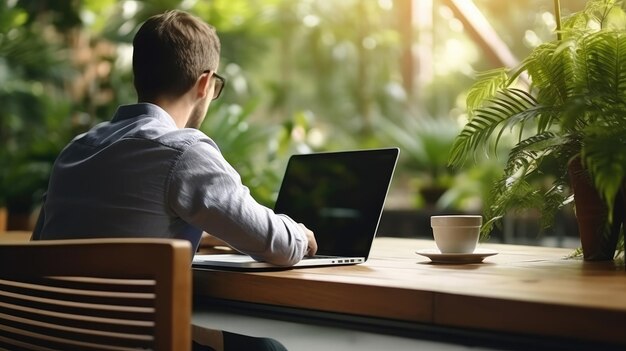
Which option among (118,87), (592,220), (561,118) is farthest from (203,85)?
(118,87)

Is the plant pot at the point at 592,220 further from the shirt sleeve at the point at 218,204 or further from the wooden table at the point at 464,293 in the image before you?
the shirt sleeve at the point at 218,204

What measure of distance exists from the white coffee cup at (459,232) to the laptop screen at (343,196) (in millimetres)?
145

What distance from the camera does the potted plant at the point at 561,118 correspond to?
1.41m

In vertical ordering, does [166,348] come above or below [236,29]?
below

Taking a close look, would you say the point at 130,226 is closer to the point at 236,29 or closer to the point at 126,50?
the point at 236,29

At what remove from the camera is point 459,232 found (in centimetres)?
155

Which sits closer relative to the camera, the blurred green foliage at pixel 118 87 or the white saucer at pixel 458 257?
the white saucer at pixel 458 257

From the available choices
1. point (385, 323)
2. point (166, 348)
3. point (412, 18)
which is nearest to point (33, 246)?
point (166, 348)

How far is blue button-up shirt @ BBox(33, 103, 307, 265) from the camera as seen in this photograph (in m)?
1.36

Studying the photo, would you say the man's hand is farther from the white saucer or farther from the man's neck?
the man's neck

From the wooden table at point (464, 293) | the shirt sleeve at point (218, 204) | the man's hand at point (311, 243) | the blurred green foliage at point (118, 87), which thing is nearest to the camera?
the wooden table at point (464, 293)

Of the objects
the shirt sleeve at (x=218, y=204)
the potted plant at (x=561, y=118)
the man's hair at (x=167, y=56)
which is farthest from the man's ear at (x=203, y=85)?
the potted plant at (x=561, y=118)

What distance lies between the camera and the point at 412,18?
6934 mm

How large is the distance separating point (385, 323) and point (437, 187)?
455 centimetres
